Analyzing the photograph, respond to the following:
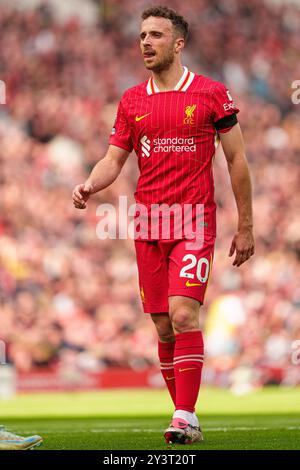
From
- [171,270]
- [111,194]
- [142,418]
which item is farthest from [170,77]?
[111,194]

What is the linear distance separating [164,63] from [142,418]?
4841mm

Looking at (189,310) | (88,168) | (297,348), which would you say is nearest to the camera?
(189,310)

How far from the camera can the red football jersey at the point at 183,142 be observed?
21.2 ft

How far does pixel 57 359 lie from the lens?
50.3 feet

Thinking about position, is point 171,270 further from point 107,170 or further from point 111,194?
point 111,194

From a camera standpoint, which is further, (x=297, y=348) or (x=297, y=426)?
(x=297, y=348)

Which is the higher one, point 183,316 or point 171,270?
point 171,270

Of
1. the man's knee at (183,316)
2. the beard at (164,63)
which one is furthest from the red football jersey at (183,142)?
the man's knee at (183,316)

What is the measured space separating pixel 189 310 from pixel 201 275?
0.23m

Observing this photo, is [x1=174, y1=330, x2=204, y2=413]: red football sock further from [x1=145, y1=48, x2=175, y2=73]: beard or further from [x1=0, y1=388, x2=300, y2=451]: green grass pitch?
[x1=145, y1=48, x2=175, y2=73]: beard

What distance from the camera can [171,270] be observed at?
639cm

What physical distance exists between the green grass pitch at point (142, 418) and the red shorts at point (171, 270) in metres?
0.84
